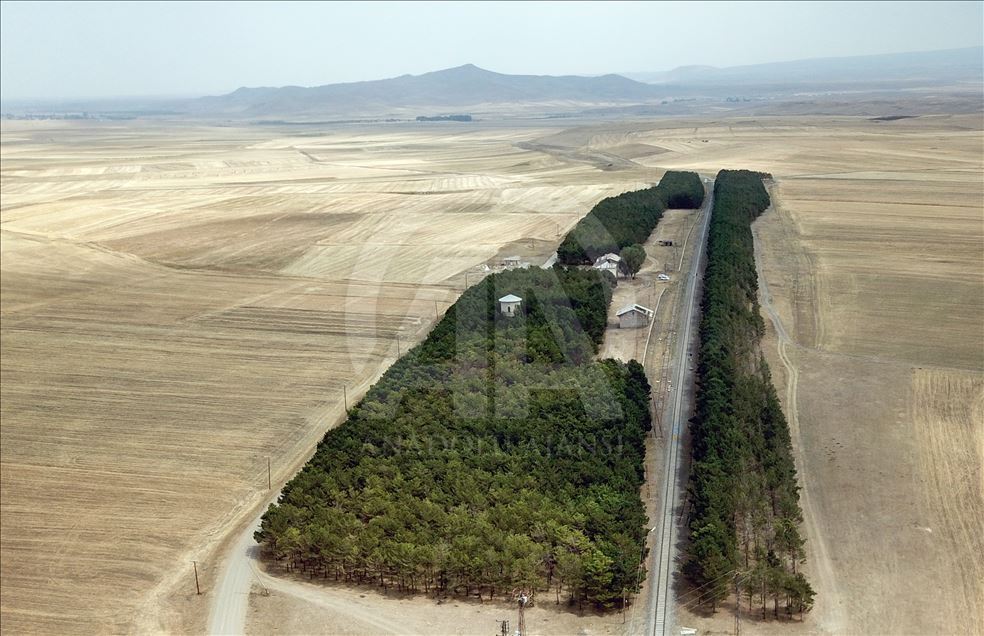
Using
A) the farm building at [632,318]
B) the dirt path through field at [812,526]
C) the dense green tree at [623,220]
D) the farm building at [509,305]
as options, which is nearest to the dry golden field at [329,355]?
the dirt path through field at [812,526]

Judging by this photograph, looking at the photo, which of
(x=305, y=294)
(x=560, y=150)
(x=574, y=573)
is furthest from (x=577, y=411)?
(x=560, y=150)

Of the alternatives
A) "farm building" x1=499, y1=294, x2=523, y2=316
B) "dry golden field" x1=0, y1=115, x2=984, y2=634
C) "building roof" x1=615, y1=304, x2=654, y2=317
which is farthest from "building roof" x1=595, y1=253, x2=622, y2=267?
"farm building" x1=499, y1=294, x2=523, y2=316

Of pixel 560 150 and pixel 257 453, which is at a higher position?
pixel 560 150

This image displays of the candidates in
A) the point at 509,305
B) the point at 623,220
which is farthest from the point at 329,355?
the point at 623,220

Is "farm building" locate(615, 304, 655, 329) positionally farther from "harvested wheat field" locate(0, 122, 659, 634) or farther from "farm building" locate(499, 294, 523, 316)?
"harvested wheat field" locate(0, 122, 659, 634)

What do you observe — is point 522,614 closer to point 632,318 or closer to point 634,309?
point 632,318

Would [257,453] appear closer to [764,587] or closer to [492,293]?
[492,293]

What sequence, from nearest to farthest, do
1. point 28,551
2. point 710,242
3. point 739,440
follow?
1. point 28,551
2. point 739,440
3. point 710,242

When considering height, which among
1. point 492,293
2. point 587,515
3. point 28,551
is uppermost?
point 492,293
